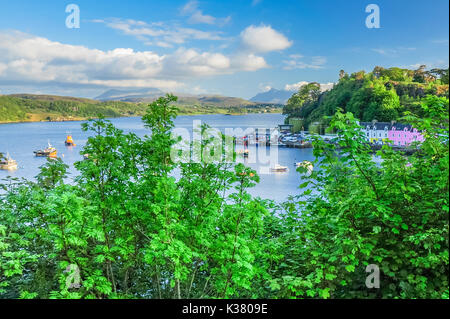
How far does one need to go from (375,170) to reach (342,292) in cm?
79

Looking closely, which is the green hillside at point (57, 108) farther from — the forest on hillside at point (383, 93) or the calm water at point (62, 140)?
the forest on hillside at point (383, 93)

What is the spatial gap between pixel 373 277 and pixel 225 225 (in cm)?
87

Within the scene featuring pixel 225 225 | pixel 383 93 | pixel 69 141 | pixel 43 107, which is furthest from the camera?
pixel 43 107

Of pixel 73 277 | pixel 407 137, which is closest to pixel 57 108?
pixel 73 277

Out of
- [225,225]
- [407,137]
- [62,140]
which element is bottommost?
[225,225]

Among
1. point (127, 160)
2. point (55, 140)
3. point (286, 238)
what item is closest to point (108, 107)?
point (55, 140)

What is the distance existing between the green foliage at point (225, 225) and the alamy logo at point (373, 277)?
1.7 inches

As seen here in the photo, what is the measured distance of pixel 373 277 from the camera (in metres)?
1.66

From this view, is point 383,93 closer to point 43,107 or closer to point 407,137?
point 407,137

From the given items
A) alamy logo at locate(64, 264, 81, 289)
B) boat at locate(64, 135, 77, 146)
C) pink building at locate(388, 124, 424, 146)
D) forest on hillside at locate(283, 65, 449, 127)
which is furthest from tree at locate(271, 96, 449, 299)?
boat at locate(64, 135, 77, 146)

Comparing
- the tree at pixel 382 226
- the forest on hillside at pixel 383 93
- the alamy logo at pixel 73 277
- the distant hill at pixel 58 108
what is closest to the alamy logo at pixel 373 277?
the tree at pixel 382 226

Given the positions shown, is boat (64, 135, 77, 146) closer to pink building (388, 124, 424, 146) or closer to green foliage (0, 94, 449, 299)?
green foliage (0, 94, 449, 299)

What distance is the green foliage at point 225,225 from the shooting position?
1521 millimetres

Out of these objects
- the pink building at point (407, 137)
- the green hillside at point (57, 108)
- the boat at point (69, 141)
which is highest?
the green hillside at point (57, 108)
